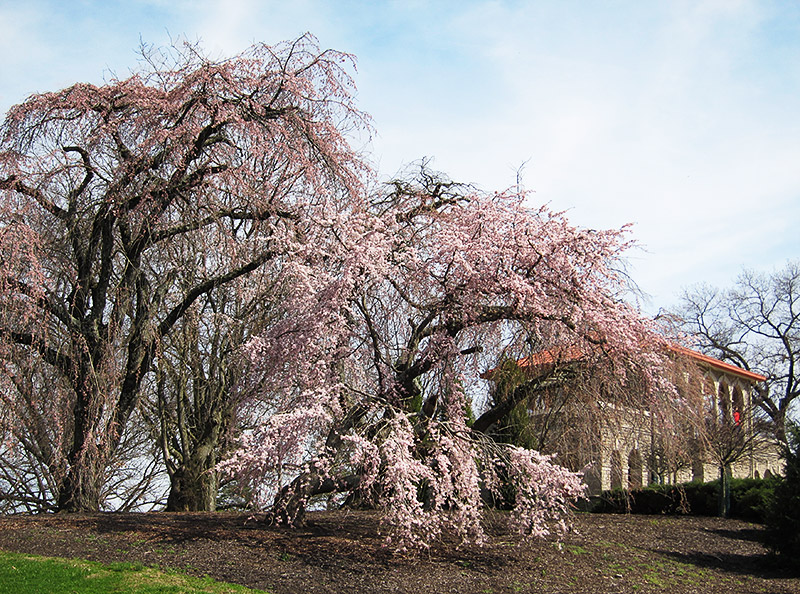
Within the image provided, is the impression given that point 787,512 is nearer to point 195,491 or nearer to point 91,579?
point 91,579

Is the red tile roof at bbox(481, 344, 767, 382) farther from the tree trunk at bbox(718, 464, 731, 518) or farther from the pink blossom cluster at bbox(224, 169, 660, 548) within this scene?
the tree trunk at bbox(718, 464, 731, 518)

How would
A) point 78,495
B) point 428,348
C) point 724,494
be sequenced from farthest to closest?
point 724,494 → point 78,495 → point 428,348

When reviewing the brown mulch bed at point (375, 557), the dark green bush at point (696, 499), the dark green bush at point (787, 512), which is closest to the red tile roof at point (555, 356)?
the dark green bush at point (787, 512)

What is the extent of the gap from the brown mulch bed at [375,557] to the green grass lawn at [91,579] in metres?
0.28

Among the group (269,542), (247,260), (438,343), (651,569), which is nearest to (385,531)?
(269,542)

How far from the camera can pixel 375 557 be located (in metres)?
7.30

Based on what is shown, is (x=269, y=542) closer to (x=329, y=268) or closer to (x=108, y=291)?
(x=329, y=268)

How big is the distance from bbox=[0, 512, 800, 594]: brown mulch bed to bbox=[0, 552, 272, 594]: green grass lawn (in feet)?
0.91

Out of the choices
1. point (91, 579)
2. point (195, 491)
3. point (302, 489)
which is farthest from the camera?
point (195, 491)

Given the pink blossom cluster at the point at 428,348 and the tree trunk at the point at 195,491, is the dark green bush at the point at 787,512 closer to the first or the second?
the pink blossom cluster at the point at 428,348

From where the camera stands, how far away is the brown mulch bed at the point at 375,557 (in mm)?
6656

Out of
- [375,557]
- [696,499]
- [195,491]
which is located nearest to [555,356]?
[375,557]

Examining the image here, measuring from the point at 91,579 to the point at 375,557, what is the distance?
2.75m

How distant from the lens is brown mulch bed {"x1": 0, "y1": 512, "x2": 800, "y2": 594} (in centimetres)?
666
